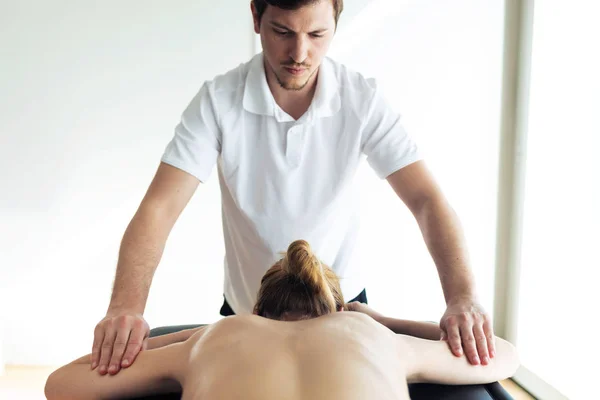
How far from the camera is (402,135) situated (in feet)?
5.34

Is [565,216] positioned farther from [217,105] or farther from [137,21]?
[137,21]

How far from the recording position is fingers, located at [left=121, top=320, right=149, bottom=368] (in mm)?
1213

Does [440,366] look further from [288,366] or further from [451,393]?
[288,366]

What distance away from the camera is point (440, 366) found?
125cm

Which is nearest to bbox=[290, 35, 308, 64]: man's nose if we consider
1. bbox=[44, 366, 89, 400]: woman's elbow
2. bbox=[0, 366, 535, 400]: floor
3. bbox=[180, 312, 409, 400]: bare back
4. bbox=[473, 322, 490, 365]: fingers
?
bbox=[180, 312, 409, 400]: bare back

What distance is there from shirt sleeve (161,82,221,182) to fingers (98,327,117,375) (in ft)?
1.56

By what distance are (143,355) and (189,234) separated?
1.75m

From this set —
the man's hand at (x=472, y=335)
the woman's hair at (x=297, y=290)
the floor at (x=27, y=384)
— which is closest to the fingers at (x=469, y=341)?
the man's hand at (x=472, y=335)

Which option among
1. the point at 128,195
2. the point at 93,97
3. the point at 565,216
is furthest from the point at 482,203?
the point at 93,97

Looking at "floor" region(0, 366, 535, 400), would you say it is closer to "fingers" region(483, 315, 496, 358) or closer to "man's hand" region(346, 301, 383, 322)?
"man's hand" region(346, 301, 383, 322)

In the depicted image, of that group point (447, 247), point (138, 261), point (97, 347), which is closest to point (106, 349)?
point (97, 347)

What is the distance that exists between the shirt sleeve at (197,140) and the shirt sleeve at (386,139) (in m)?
0.40

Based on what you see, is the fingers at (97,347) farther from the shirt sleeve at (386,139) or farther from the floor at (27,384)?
the floor at (27,384)

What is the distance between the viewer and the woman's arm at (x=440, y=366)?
4.05 feet
